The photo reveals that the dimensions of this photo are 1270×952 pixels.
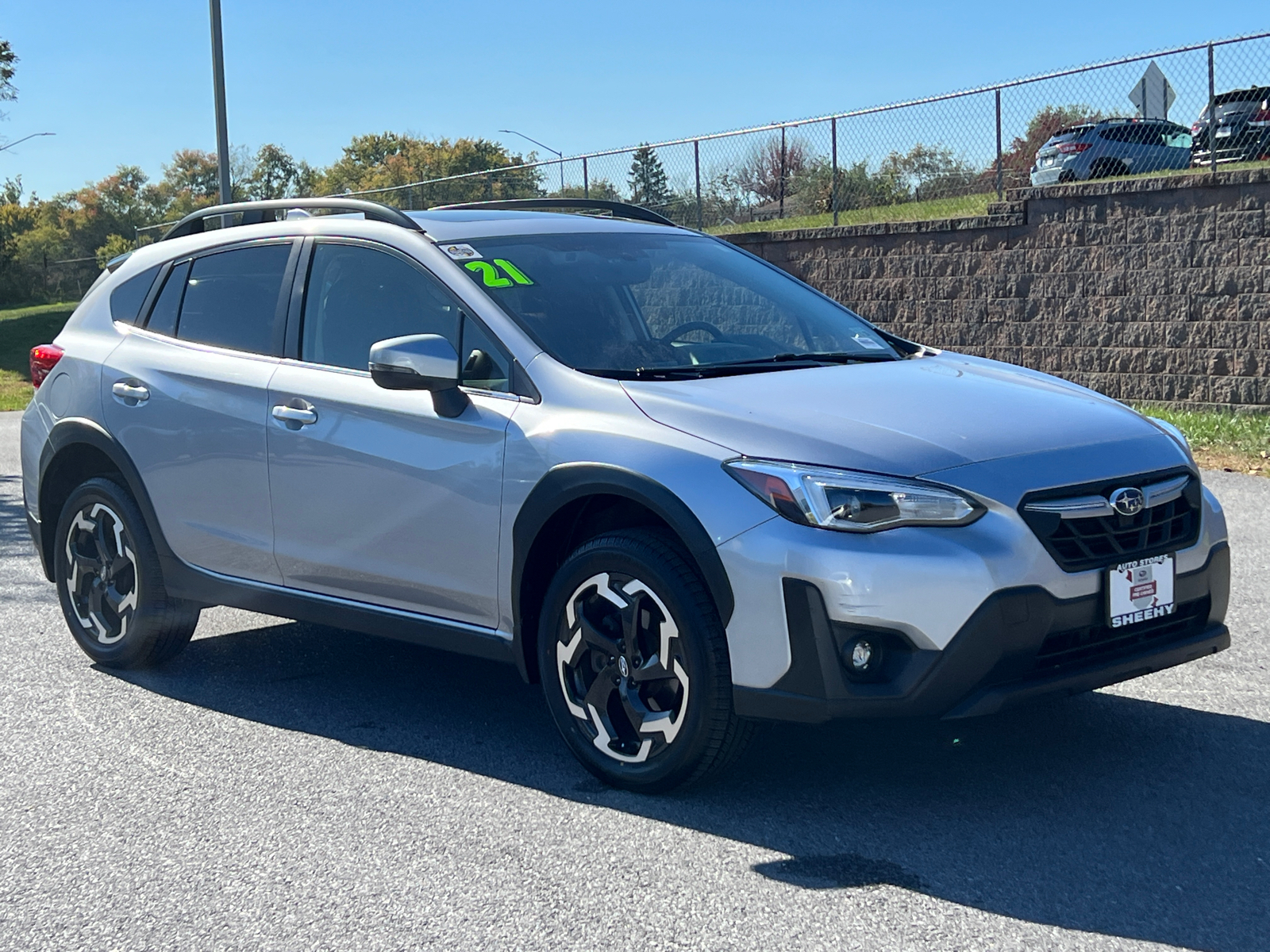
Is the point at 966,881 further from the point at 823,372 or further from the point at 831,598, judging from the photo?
the point at 823,372

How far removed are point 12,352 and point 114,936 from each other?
35.2m

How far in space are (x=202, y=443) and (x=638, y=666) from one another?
2185 mm

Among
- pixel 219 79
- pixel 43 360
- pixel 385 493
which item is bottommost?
pixel 385 493

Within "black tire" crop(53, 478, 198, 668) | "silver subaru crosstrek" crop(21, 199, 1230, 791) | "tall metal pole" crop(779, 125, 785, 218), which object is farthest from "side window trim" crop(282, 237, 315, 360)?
"tall metal pole" crop(779, 125, 785, 218)

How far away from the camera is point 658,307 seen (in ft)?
17.1

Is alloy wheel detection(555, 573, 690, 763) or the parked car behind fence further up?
the parked car behind fence

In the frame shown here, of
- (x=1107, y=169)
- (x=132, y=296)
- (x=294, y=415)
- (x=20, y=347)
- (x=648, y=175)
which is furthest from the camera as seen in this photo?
(x=20, y=347)

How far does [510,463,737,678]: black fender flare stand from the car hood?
0.68 ft

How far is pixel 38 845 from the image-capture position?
408 centimetres

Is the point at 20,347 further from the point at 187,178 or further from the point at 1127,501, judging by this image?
the point at 187,178

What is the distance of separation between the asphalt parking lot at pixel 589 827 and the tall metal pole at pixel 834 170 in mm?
13440

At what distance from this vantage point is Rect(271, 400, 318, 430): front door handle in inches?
200

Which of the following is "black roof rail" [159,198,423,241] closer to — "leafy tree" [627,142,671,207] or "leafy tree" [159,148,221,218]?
"leafy tree" [627,142,671,207]

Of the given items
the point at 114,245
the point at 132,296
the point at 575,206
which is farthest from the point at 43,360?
the point at 114,245
